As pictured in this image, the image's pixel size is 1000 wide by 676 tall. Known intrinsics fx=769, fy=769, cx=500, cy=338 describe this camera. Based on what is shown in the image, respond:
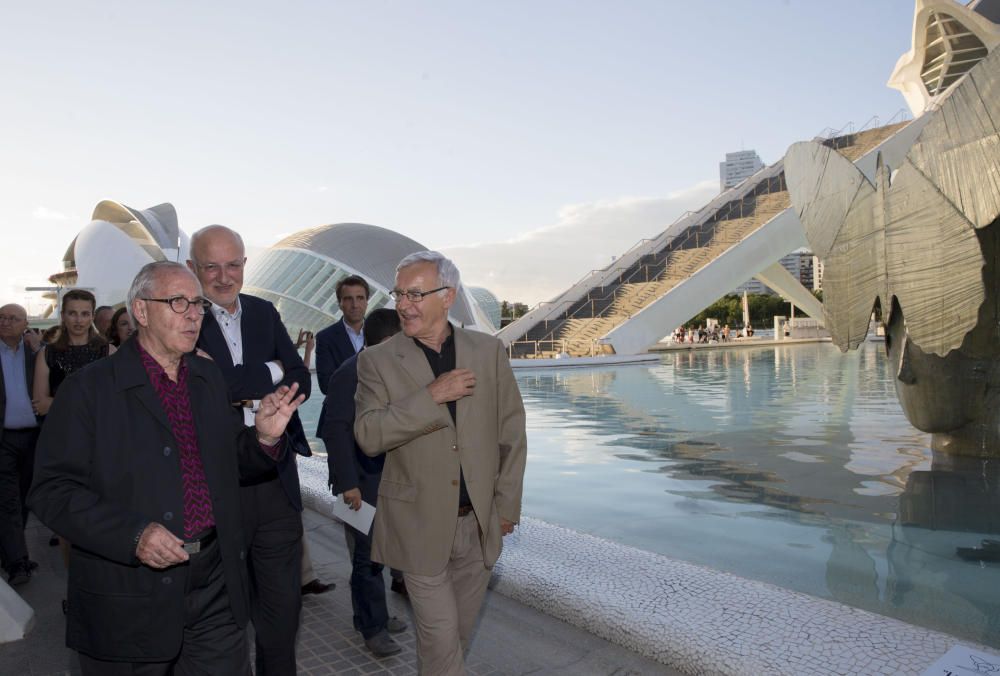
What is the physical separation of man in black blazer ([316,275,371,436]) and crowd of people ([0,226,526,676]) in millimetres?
629

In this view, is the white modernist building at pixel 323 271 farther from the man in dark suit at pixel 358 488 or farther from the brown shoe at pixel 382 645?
the brown shoe at pixel 382 645

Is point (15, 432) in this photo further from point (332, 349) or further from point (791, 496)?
point (791, 496)

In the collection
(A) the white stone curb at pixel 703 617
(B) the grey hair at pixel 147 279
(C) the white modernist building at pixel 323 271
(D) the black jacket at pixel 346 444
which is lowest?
(A) the white stone curb at pixel 703 617

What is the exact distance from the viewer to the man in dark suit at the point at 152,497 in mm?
1810

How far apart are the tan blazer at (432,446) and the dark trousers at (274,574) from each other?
1.49ft

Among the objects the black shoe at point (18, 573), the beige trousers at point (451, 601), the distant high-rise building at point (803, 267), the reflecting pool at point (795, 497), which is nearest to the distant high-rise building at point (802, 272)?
the distant high-rise building at point (803, 267)

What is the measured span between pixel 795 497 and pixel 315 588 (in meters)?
3.96

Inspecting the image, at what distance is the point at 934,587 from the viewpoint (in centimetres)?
403

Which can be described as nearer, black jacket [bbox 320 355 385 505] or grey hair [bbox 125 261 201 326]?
grey hair [bbox 125 261 201 326]

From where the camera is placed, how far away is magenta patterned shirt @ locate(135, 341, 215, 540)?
199cm

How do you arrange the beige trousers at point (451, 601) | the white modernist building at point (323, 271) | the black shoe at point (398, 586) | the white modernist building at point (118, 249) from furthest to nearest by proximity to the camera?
the white modernist building at point (118, 249), the white modernist building at point (323, 271), the black shoe at point (398, 586), the beige trousers at point (451, 601)

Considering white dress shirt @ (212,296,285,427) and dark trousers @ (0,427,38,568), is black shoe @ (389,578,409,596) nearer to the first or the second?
white dress shirt @ (212,296,285,427)

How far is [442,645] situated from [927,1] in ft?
89.6

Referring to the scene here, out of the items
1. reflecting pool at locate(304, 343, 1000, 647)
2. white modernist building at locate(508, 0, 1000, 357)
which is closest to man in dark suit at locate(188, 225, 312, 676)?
reflecting pool at locate(304, 343, 1000, 647)
